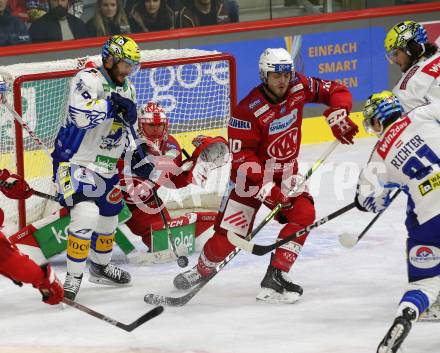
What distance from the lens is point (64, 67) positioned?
6387 millimetres

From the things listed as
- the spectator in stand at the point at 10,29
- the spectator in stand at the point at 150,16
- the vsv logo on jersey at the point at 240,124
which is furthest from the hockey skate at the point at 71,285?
the spectator in stand at the point at 150,16

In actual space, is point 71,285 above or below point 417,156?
below

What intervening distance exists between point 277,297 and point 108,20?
344cm

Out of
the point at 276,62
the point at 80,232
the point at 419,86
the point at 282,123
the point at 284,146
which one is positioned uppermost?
the point at 276,62

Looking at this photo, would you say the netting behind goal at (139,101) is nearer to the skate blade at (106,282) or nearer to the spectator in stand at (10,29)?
the skate blade at (106,282)

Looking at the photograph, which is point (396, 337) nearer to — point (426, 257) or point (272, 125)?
point (426, 257)

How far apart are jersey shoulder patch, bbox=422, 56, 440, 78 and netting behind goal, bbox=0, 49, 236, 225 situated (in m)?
1.62

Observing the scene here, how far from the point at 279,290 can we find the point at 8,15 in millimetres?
3349

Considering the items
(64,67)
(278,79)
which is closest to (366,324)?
(278,79)

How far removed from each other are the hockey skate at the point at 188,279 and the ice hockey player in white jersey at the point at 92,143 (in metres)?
0.44

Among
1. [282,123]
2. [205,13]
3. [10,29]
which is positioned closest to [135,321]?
[282,123]

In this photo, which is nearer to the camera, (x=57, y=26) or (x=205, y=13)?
(x=57, y=26)

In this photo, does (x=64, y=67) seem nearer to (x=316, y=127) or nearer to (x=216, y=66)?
(x=216, y=66)

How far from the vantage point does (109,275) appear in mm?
5445
